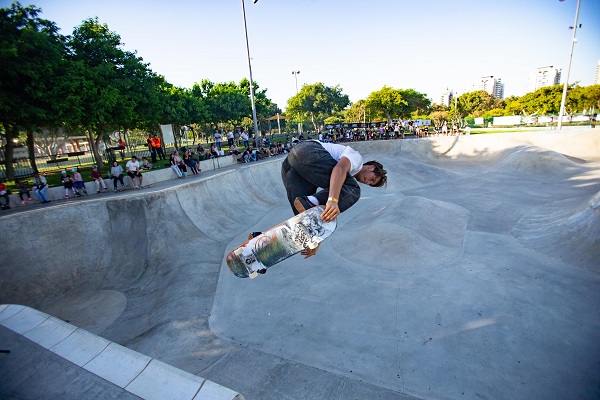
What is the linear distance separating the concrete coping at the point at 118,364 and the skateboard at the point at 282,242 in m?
1.40

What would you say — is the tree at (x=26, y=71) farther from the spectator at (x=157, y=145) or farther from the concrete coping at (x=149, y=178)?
the spectator at (x=157, y=145)

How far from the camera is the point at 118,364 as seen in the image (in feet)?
8.11

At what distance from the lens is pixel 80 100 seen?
41.9ft

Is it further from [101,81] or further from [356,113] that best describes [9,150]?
[356,113]

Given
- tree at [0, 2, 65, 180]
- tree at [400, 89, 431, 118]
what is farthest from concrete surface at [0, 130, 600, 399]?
tree at [400, 89, 431, 118]

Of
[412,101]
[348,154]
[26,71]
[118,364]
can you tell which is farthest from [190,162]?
[412,101]

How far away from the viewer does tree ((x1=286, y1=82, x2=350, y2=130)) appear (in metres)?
51.9

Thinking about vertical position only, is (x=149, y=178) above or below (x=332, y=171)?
below

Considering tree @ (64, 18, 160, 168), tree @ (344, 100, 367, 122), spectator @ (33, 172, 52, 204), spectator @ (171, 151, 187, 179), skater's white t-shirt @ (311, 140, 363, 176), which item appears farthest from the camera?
tree @ (344, 100, 367, 122)

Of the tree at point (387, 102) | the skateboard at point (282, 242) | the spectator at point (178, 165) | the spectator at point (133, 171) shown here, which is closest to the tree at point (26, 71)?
the spectator at point (133, 171)

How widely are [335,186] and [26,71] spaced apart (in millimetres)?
14410

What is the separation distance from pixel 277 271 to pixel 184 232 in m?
3.93

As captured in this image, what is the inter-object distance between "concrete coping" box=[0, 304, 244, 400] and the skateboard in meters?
1.40

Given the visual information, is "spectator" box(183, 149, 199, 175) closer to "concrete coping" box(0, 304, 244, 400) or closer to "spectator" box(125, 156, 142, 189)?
"spectator" box(125, 156, 142, 189)
